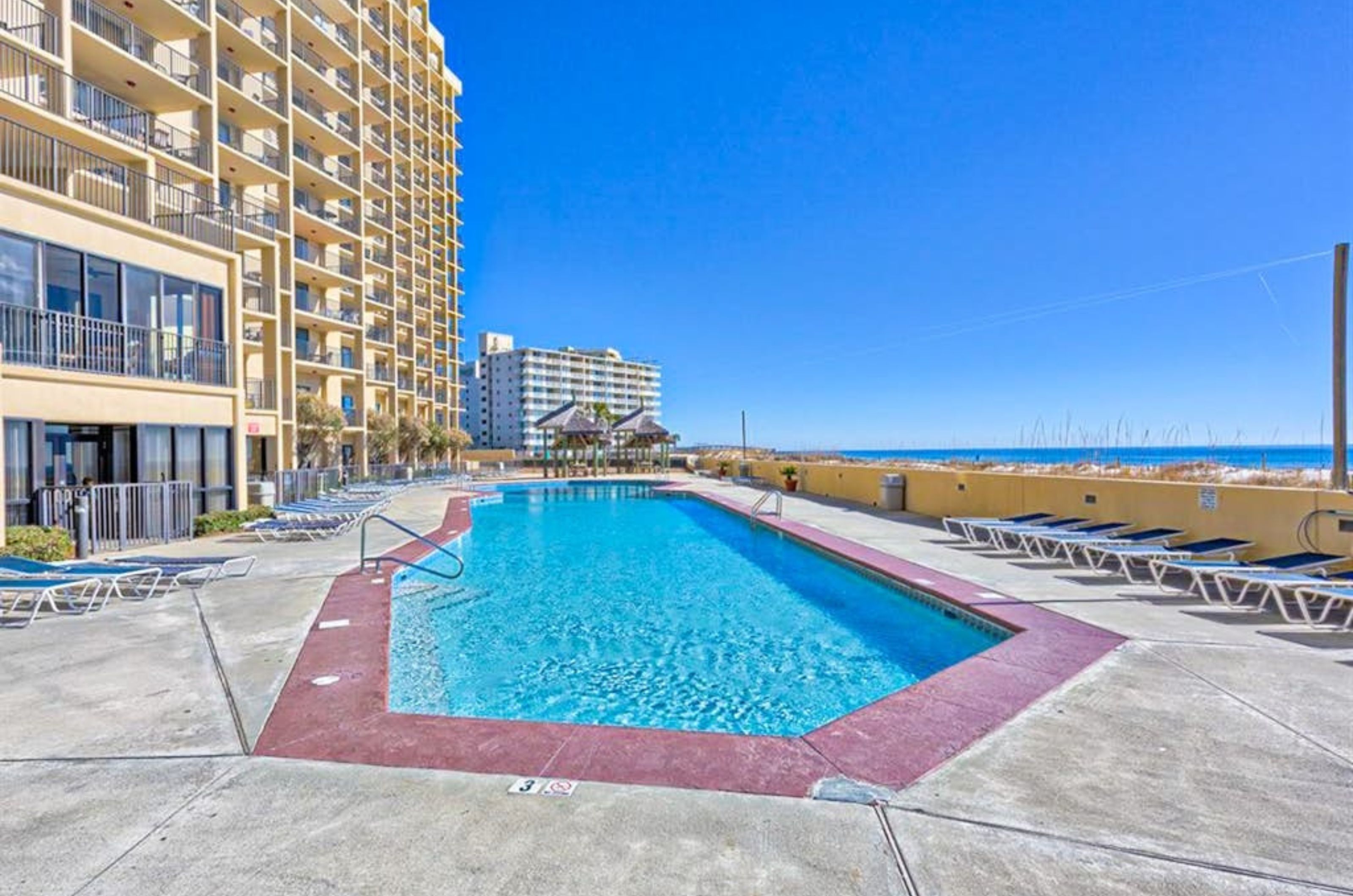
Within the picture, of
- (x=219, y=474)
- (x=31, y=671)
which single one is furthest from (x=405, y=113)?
(x=31, y=671)

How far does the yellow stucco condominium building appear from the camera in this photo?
1044cm

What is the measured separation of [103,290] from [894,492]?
60.0 ft

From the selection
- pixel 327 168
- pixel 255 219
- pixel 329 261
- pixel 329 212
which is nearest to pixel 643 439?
pixel 329 261

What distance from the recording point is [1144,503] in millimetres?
10438

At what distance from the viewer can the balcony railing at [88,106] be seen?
12516mm

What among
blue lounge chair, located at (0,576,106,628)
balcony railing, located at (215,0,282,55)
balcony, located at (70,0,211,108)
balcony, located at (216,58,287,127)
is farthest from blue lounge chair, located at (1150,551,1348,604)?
balcony railing, located at (215,0,282,55)

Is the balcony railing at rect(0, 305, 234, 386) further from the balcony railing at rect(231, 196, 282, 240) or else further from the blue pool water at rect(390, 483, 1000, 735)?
the balcony railing at rect(231, 196, 282, 240)

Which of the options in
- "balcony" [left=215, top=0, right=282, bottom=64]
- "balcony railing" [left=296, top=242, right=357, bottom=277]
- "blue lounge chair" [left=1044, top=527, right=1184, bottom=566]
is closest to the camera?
"blue lounge chair" [left=1044, top=527, right=1184, bottom=566]

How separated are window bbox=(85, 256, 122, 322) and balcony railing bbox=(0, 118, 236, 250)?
3.61ft

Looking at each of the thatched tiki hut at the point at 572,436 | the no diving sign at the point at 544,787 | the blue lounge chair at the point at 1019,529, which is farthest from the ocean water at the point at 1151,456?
the thatched tiki hut at the point at 572,436

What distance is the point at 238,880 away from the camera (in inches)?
97.1

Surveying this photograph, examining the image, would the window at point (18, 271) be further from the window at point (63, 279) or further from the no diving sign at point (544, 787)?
the no diving sign at point (544, 787)

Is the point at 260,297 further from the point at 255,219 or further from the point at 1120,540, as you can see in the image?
the point at 1120,540

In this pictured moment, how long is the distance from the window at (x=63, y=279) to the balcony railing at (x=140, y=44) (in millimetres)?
8877
